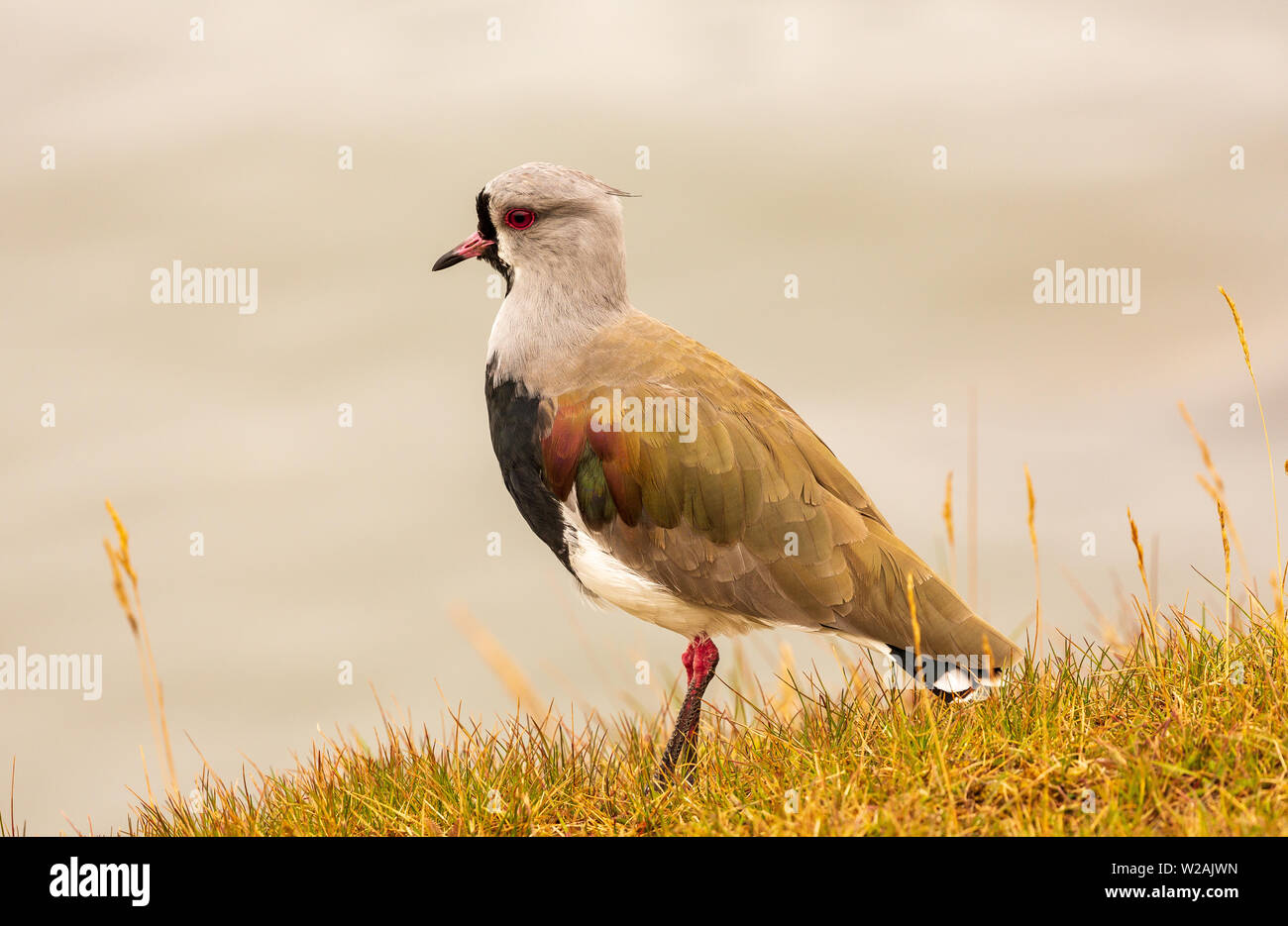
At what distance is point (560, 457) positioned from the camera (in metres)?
4.48

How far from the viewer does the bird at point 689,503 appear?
14.5 feet

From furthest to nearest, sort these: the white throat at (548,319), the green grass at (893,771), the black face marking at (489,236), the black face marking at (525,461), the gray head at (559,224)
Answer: the black face marking at (489,236), the gray head at (559,224), the white throat at (548,319), the black face marking at (525,461), the green grass at (893,771)

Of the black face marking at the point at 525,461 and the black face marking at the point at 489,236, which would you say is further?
the black face marking at the point at 489,236

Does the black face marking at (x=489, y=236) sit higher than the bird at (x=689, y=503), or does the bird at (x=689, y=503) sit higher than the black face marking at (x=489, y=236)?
the black face marking at (x=489, y=236)

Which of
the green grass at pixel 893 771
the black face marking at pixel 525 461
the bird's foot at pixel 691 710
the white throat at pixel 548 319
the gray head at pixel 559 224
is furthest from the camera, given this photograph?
the gray head at pixel 559 224

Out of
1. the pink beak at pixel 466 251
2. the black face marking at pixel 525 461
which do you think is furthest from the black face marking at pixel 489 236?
the black face marking at pixel 525 461

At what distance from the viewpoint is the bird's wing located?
4430mm

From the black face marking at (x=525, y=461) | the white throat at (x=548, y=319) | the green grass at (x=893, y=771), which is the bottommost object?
the green grass at (x=893, y=771)

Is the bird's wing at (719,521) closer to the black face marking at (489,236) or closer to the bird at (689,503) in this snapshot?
the bird at (689,503)

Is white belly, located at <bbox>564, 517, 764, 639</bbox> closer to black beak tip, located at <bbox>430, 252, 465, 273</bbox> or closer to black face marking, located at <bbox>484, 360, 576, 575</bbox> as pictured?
black face marking, located at <bbox>484, 360, 576, 575</bbox>

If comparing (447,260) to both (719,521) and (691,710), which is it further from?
(691,710)

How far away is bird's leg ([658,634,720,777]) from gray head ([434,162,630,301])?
165cm

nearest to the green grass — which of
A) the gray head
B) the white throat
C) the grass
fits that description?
the grass
